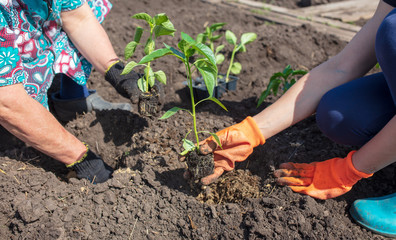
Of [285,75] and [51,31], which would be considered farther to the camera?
[285,75]

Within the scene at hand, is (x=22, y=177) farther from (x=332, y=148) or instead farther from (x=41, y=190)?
(x=332, y=148)

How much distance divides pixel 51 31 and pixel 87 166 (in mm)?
764

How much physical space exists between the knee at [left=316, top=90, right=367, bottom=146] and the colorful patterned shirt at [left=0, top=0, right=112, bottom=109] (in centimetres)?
137

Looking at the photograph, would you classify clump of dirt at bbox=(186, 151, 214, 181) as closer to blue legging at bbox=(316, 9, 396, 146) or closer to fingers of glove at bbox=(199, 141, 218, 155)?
fingers of glove at bbox=(199, 141, 218, 155)

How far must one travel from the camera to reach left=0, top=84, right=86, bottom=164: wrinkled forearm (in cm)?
139

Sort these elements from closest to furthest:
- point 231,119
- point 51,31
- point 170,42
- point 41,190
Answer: point 41,190, point 51,31, point 231,119, point 170,42

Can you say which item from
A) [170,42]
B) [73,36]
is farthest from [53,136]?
[170,42]

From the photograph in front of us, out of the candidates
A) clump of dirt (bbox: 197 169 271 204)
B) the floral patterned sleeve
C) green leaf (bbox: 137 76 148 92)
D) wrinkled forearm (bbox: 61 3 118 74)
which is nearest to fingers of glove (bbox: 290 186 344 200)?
clump of dirt (bbox: 197 169 271 204)

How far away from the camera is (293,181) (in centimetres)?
152

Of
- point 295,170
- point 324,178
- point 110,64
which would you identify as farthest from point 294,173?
point 110,64

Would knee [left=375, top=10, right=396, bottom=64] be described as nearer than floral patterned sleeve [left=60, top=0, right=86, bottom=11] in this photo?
Yes

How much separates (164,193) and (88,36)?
38.4 inches

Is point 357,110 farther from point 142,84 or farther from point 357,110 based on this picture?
point 142,84

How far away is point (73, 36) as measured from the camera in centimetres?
186
